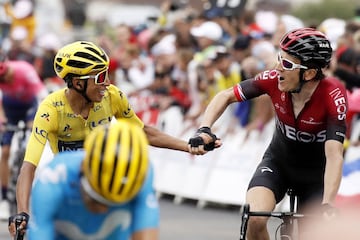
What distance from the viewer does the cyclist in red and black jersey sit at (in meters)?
8.12

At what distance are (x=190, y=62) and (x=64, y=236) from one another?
11153 millimetres

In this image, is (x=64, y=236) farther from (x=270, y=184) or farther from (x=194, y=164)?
(x=194, y=164)

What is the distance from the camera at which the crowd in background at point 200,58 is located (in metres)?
14.8

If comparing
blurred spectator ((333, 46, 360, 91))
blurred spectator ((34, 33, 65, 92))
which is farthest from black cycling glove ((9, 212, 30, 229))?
blurred spectator ((34, 33, 65, 92))

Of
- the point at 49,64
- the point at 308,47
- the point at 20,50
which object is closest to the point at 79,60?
the point at 308,47

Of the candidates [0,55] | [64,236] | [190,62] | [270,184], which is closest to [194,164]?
[190,62]

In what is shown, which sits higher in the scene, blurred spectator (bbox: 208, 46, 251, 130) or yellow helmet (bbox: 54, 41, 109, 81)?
blurred spectator (bbox: 208, 46, 251, 130)

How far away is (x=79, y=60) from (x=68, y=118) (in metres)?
0.40

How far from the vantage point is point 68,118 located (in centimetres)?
830

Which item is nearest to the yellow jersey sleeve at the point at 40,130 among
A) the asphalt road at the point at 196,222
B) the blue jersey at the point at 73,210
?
the blue jersey at the point at 73,210

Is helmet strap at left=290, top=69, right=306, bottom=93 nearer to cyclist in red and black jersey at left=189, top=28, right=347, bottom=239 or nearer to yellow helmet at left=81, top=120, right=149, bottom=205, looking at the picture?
cyclist in red and black jersey at left=189, top=28, right=347, bottom=239

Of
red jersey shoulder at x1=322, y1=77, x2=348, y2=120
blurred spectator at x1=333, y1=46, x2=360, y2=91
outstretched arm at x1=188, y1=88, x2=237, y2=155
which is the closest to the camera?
outstretched arm at x1=188, y1=88, x2=237, y2=155

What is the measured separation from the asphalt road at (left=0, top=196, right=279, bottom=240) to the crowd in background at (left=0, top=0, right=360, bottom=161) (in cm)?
108

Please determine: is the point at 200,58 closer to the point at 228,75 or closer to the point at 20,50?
the point at 228,75
